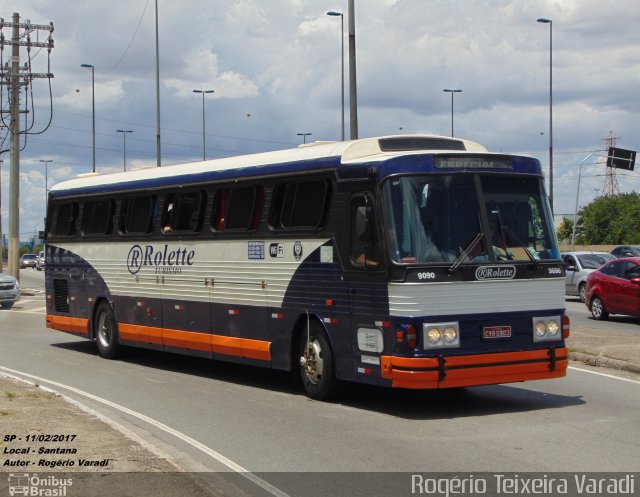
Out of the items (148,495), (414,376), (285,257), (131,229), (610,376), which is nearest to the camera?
(148,495)

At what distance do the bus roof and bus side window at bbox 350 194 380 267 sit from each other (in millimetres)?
490

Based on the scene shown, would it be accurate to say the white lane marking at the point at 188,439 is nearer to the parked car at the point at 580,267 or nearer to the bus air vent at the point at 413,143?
the bus air vent at the point at 413,143

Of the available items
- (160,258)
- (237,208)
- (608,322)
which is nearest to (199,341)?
(160,258)

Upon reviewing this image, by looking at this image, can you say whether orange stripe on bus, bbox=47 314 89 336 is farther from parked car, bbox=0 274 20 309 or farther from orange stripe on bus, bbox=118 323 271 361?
parked car, bbox=0 274 20 309

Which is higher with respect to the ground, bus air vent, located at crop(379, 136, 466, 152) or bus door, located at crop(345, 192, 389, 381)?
bus air vent, located at crop(379, 136, 466, 152)

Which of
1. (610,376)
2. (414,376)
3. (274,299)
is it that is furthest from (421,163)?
(610,376)

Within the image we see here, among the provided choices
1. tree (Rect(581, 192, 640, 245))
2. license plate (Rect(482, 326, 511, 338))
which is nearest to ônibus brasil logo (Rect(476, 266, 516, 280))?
license plate (Rect(482, 326, 511, 338))

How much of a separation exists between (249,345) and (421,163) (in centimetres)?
410

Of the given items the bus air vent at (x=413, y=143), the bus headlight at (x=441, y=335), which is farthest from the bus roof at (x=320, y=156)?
the bus headlight at (x=441, y=335)

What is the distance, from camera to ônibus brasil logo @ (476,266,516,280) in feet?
37.8

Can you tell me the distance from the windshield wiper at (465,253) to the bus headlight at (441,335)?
605 mm

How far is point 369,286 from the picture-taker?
11750mm

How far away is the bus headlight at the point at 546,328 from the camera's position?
11.9 m

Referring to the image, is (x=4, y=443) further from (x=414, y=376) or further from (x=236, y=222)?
(x=236, y=222)
